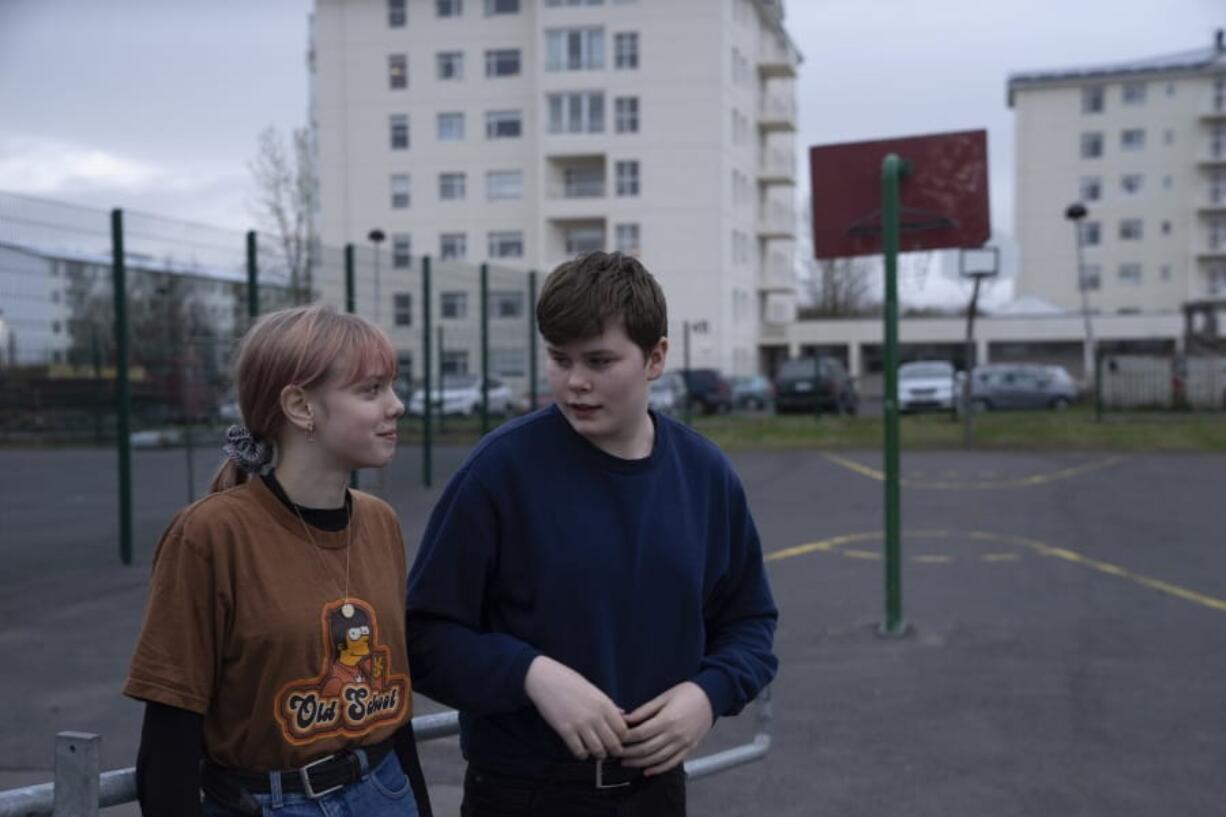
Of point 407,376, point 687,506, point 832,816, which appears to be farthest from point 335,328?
point 407,376

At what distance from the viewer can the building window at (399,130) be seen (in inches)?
2173

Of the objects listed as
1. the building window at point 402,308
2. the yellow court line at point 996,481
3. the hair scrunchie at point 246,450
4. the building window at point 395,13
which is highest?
the building window at point 395,13

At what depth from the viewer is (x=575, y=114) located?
5288 centimetres

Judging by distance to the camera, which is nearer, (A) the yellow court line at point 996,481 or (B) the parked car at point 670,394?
(A) the yellow court line at point 996,481

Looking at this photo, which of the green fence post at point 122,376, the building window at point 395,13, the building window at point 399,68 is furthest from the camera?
the building window at point 399,68

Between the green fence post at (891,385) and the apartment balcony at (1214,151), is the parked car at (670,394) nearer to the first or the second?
the green fence post at (891,385)

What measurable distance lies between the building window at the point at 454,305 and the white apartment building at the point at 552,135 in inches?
1274

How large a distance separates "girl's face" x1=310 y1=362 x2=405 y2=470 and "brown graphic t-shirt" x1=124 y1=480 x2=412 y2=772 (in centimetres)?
14

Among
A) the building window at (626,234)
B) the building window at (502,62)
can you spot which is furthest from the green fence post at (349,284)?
the building window at (502,62)

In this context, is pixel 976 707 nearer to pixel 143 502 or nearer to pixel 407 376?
pixel 143 502

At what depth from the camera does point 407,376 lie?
56.2 feet

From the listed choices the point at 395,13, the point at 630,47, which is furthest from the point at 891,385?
the point at 395,13

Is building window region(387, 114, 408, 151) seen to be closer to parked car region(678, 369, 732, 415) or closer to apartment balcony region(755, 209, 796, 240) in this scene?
apartment balcony region(755, 209, 796, 240)

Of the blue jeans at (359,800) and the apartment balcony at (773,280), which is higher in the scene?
the apartment balcony at (773,280)
